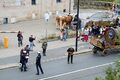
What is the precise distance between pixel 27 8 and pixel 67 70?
18.6 m

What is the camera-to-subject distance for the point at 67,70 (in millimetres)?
25906

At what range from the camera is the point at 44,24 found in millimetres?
41844

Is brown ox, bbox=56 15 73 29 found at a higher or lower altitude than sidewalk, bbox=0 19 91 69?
higher

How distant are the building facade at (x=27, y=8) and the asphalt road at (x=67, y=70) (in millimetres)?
13880

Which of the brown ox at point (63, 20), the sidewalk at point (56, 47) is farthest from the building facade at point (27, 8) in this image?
the sidewalk at point (56, 47)

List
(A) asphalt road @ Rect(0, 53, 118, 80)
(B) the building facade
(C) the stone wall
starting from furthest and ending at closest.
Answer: (C) the stone wall
(B) the building facade
(A) asphalt road @ Rect(0, 53, 118, 80)

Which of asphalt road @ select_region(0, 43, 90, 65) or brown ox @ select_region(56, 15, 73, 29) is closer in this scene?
asphalt road @ select_region(0, 43, 90, 65)

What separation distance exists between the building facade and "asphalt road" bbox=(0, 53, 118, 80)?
13.9 m

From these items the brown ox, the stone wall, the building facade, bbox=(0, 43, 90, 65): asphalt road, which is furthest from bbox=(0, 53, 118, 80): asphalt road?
the stone wall

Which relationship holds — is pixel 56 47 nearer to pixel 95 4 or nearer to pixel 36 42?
pixel 36 42

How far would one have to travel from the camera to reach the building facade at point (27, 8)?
135ft

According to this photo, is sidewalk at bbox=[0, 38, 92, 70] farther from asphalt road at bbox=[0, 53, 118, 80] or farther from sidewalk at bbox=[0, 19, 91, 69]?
asphalt road at bbox=[0, 53, 118, 80]

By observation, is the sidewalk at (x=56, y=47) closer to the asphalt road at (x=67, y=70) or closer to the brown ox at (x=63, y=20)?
the asphalt road at (x=67, y=70)

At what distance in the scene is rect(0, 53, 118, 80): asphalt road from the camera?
24453mm
